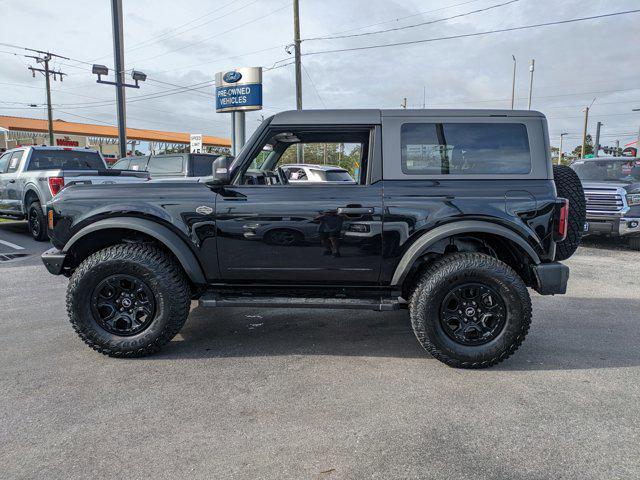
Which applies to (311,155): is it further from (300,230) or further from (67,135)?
(67,135)

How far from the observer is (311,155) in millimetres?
4637

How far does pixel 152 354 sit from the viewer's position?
367 centimetres

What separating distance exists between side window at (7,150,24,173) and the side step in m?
8.79

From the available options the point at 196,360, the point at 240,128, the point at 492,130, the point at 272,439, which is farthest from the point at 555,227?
the point at 240,128

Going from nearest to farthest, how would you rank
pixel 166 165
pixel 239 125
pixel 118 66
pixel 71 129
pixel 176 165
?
pixel 176 165 → pixel 166 165 → pixel 118 66 → pixel 239 125 → pixel 71 129

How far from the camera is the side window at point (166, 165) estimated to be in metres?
11.8

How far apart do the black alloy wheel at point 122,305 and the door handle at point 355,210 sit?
1.64m

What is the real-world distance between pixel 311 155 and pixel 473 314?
7.31 ft

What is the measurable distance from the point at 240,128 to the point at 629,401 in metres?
19.3

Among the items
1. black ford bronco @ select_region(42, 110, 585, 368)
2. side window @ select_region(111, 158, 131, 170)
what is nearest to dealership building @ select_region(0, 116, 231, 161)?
side window @ select_region(111, 158, 131, 170)

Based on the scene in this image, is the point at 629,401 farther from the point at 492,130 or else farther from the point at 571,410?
the point at 492,130

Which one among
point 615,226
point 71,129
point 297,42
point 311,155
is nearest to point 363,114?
point 311,155

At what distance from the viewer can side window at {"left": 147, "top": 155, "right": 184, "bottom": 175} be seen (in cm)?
1184

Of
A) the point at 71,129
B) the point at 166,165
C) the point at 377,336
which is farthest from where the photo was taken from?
the point at 71,129
